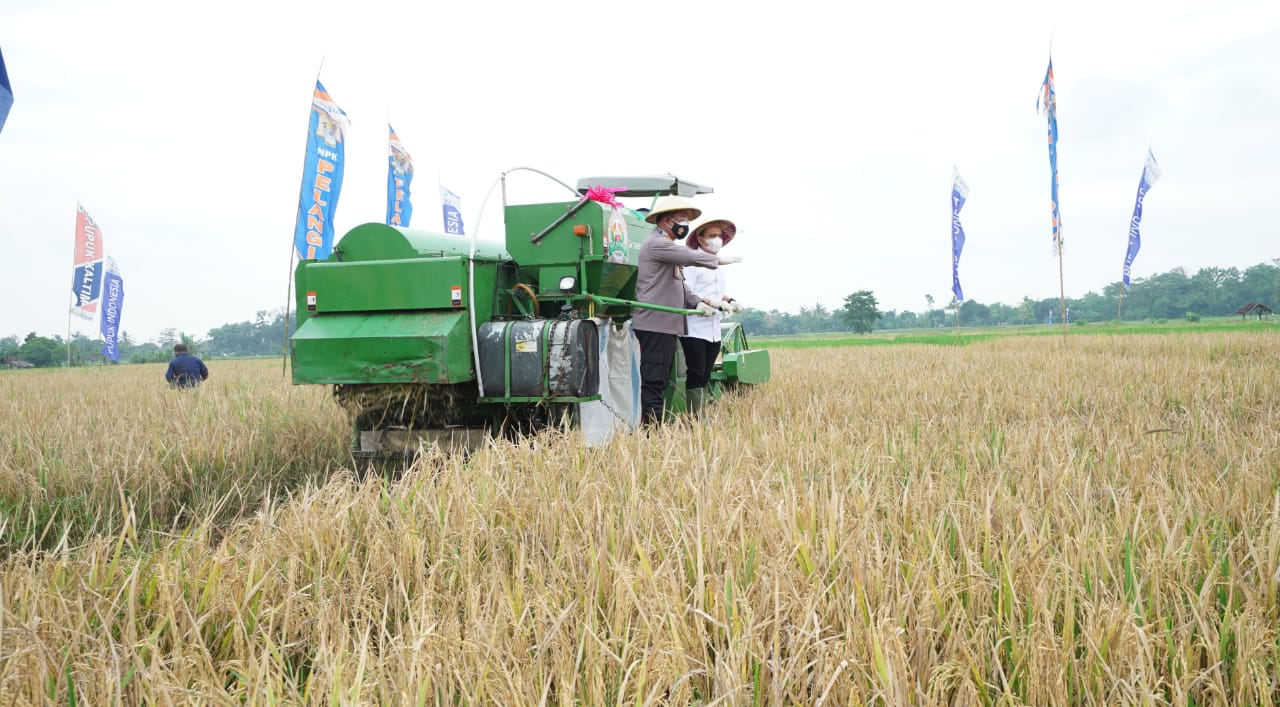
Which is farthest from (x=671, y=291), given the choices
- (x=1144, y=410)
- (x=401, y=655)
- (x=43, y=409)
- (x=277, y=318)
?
(x=277, y=318)

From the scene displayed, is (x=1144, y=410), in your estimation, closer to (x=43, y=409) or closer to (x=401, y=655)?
(x=401, y=655)

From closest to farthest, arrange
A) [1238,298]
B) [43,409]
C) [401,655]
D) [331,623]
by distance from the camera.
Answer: [401,655], [331,623], [43,409], [1238,298]

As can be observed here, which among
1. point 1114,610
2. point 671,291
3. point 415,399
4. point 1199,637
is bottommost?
point 1199,637

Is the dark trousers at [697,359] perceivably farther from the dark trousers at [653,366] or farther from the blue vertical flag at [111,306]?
the blue vertical flag at [111,306]

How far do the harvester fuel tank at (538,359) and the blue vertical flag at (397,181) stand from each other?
13.5 metres

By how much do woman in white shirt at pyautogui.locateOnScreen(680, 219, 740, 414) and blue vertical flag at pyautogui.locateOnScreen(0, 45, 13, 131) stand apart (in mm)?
4057

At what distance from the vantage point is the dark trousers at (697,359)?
6.20 metres

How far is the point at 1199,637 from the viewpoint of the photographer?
6.16 feet

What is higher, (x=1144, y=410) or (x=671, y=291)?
(x=671, y=291)

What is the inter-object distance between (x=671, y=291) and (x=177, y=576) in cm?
383

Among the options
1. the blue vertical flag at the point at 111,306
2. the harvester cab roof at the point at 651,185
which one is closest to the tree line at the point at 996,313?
the blue vertical flag at the point at 111,306

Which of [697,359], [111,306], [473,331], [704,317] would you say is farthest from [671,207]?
[111,306]

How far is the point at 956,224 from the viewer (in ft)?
84.0

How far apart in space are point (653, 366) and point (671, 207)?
3.81 ft
